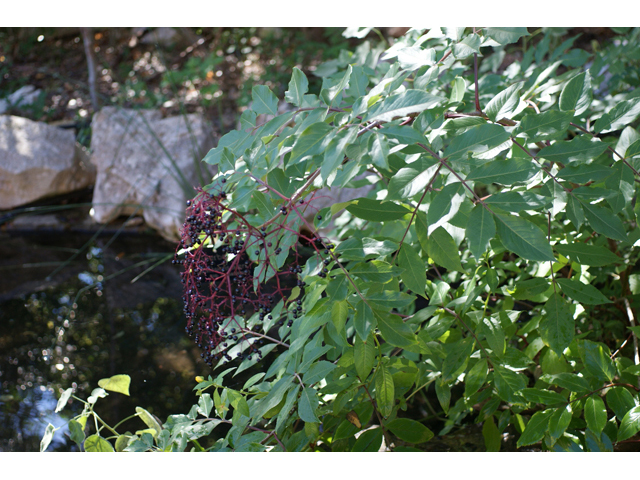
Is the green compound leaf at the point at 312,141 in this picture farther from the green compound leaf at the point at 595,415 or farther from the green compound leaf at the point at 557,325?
the green compound leaf at the point at 595,415

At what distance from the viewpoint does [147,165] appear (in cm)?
330

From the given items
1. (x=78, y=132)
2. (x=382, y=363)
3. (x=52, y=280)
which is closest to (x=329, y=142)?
(x=382, y=363)

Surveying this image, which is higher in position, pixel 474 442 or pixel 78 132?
pixel 78 132

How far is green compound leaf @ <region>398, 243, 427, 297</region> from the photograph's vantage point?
0.87m

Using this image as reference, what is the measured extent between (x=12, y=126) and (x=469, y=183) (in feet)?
12.1

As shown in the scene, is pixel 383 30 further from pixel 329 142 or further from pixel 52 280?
pixel 329 142

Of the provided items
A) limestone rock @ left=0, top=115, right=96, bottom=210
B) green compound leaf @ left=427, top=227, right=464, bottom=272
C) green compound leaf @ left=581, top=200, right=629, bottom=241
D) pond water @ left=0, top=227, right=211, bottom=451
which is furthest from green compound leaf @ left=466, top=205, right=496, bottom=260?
limestone rock @ left=0, top=115, right=96, bottom=210

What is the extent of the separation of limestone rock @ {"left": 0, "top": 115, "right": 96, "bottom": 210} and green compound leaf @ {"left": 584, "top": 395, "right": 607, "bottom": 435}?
349 cm

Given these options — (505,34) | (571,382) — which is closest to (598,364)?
(571,382)

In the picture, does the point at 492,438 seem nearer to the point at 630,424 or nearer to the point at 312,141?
the point at 630,424

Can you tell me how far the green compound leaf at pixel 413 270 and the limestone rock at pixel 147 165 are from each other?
2336 millimetres

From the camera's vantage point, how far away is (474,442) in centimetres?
139

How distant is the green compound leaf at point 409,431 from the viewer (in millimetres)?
1048

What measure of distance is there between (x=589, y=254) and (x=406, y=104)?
525mm
